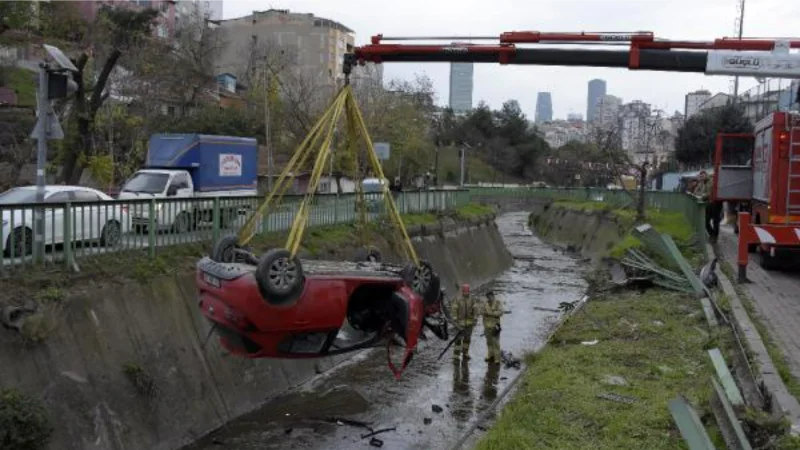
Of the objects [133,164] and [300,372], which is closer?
[300,372]

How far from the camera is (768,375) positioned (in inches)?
311

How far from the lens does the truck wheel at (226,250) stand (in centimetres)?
913

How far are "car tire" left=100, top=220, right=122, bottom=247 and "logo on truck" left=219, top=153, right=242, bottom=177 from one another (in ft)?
39.1

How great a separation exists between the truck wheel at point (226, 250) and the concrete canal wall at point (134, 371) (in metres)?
2.32

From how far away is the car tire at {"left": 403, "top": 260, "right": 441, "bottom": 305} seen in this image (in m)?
9.40

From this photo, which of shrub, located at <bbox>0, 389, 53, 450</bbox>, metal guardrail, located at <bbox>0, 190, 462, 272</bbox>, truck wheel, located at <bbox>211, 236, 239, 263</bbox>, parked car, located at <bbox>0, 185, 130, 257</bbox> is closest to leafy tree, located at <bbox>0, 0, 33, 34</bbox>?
metal guardrail, located at <bbox>0, 190, 462, 272</bbox>

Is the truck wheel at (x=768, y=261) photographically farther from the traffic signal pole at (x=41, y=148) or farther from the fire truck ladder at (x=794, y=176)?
the traffic signal pole at (x=41, y=148)

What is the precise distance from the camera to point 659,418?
8.28 metres

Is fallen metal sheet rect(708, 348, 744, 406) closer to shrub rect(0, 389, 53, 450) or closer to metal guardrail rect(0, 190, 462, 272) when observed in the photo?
shrub rect(0, 389, 53, 450)

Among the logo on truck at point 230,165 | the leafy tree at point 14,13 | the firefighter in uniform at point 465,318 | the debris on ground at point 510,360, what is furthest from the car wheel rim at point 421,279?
the leafy tree at point 14,13

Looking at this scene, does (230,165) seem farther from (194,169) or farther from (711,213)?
(711,213)

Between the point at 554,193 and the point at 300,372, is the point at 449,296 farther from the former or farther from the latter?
the point at 554,193

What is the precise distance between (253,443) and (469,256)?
18.5m

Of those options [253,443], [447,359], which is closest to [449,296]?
[447,359]
